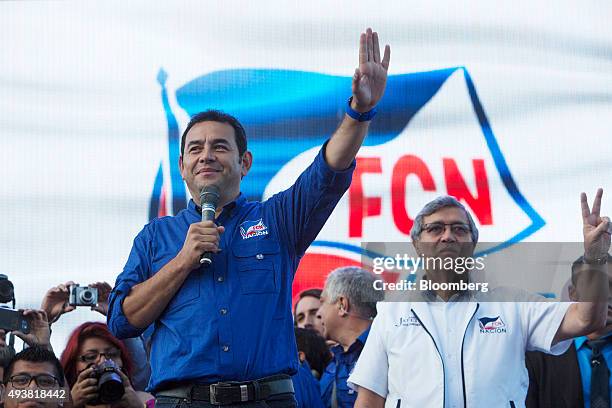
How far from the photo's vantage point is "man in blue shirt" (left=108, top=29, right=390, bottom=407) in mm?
2701

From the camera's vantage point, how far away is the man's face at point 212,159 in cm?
295


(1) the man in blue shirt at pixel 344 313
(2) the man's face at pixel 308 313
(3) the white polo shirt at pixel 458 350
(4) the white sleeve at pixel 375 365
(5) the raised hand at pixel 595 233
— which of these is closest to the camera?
Answer: (5) the raised hand at pixel 595 233

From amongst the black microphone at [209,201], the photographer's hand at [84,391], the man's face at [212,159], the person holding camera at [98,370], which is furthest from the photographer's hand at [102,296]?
the black microphone at [209,201]

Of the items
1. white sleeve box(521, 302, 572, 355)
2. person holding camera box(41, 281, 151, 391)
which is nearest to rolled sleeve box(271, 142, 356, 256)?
white sleeve box(521, 302, 572, 355)

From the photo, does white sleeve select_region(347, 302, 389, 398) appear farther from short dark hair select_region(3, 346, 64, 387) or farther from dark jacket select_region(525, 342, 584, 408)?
short dark hair select_region(3, 346, 64, 387)

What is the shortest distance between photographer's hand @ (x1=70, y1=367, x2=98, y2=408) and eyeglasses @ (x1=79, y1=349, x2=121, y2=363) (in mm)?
293

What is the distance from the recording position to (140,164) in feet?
19.2

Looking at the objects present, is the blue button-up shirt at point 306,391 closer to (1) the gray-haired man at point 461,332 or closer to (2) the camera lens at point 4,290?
(1) the gray-haired man at point 461,332

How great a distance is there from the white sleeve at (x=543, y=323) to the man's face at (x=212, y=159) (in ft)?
3.26

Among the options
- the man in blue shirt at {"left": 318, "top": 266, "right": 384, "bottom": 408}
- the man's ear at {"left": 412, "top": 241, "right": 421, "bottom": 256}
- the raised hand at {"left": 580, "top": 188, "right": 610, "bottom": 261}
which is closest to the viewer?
the raised hand at {"left": 580, "top": 188, "right": 610, "bottom": 261}

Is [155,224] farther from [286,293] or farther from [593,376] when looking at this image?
[593,376]

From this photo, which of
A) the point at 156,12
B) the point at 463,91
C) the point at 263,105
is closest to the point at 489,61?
the point at 463,91

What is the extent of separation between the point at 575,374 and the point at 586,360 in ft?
0.24

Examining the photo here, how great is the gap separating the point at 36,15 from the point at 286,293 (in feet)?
12.6
